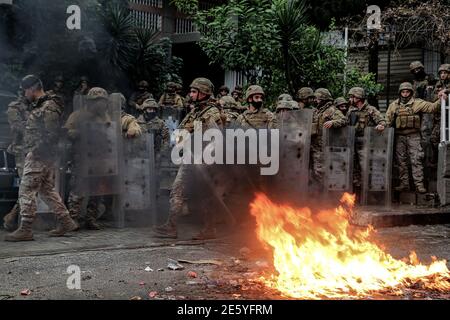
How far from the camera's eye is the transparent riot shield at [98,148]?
23.9ft

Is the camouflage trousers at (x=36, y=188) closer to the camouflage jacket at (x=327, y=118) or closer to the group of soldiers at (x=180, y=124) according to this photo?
the group of soldiers at (x=180, y=124)

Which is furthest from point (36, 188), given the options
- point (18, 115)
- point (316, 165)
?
point (316, 165)

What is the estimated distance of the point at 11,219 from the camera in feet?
23.9

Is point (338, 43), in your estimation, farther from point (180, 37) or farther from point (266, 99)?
point (180, 37)

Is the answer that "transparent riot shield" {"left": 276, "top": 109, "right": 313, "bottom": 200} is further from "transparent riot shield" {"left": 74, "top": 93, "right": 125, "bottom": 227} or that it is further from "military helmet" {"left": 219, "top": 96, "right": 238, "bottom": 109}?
"transparent riot shield" {"left": 74, "top": 93, "right": 125, "bottom": 227}

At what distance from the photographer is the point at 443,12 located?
11695 millimetres

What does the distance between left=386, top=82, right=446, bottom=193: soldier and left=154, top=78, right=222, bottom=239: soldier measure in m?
3.71

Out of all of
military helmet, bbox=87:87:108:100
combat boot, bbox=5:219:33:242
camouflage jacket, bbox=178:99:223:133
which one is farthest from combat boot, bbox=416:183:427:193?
combat boot, bbox=5:219:33:242

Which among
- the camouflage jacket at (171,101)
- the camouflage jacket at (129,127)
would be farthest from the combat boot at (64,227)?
the camouflage jacket at (171,101)

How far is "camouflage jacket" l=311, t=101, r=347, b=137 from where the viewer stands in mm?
8586

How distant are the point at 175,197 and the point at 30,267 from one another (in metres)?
2.25

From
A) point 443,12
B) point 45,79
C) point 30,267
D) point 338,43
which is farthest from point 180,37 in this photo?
point 30,267

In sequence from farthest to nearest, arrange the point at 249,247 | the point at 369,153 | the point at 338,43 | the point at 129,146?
the point at 338,43 < the point at 369,153 < the point at 129,146 < the point at 249,247

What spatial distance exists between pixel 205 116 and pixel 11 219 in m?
2.98
